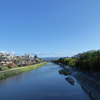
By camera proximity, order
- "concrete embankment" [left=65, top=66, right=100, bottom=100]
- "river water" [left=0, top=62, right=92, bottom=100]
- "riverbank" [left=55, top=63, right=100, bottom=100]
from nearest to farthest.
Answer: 1. "concrete embankment" [left=65, top=66, right=100, bottom=100]
2. "riverbank" [left=55, top=63, right=100, bottom=100]
3. "river water" [left=0, top=62, right=92, bottom=100]

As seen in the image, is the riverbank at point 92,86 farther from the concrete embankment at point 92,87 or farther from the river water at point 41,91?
the river water at point 41,91

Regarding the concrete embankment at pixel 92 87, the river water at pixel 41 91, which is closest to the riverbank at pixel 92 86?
the concrete embankment at pixel 92 87

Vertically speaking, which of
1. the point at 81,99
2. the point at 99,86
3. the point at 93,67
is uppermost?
the point at 93,67

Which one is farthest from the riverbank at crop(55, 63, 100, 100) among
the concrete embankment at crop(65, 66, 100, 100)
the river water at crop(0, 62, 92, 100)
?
the river water at crop(0, 62, 92, 100)

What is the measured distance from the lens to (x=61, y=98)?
1875cm

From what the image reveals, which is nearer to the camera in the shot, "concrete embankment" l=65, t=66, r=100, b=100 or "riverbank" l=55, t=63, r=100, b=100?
"concrete embankment" l=65, t=66, r=100, b=100

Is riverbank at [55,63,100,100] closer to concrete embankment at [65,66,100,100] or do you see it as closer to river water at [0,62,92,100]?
concrete embankment at [65,66,100,100]

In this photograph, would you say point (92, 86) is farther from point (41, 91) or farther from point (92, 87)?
point (41, 91)

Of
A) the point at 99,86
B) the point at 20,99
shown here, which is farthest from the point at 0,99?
the point at 99,86

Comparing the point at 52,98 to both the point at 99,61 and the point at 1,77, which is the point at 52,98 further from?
the point at 1,77

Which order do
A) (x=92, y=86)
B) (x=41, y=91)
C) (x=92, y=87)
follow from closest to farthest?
1. (x=92, y=87)
2. (x=92, y=86)
3. (x=41, y=91)

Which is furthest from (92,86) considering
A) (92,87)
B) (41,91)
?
(41,91)

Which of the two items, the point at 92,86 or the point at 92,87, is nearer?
the point at 92,87

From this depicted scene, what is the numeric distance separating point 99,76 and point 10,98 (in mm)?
20846
